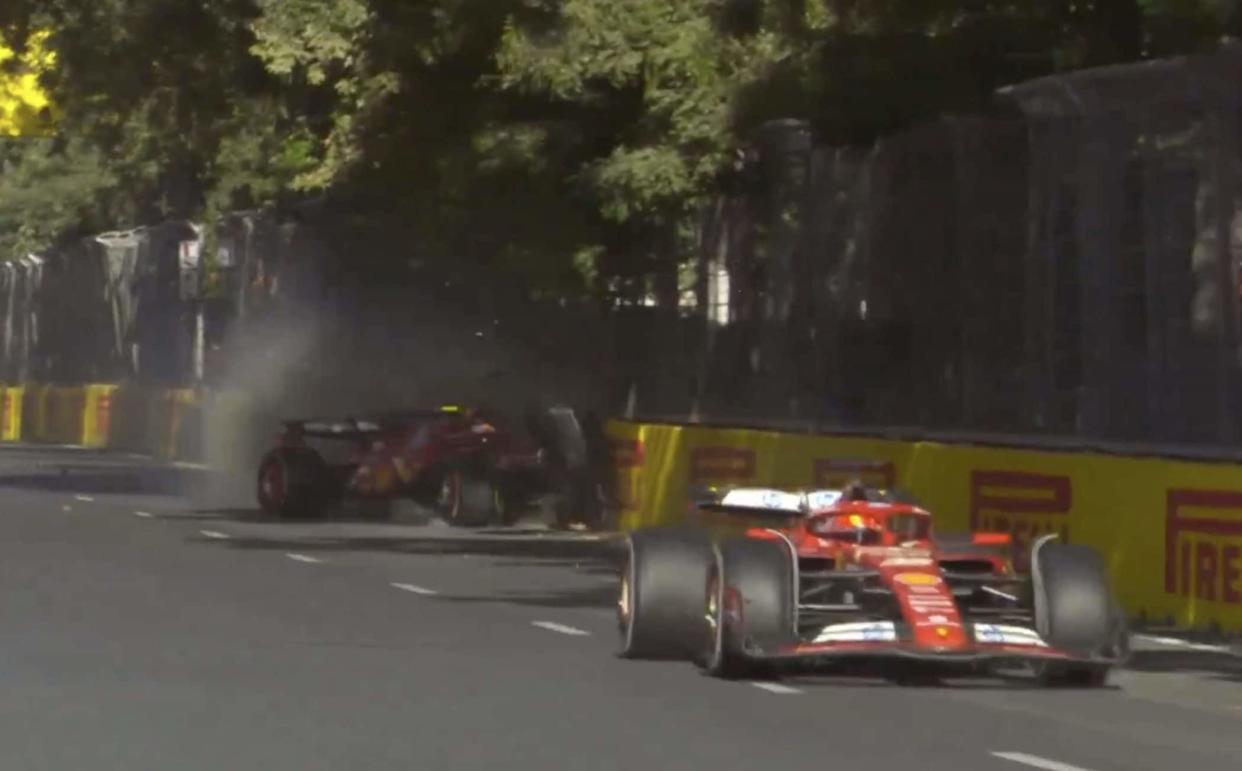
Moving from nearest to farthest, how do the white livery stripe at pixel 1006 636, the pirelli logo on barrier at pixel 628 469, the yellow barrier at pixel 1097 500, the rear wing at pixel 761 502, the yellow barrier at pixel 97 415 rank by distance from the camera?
the white livery stripe at pixel 1006 636 < the rear wing at pixel 761 502 < the yellow barrier at pixel 1097 500 < the pirelli logo on barrier at pixel 628 469 < the yellow barrier at pixel 97 415

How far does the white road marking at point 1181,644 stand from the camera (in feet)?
59.1

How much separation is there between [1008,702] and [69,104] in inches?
901

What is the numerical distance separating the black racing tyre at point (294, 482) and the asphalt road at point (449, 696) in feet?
28.0

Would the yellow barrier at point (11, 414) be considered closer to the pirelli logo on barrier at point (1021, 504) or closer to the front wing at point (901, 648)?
the pirelli logo on barrier at point (1021, 504)

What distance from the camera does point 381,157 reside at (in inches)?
1232

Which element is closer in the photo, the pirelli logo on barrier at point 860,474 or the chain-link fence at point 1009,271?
the chain-link fence at point 1009,271

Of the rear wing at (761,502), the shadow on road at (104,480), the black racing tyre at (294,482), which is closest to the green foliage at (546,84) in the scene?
the black racing tyre at (294,482)

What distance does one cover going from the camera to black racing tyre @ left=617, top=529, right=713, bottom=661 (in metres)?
15.8

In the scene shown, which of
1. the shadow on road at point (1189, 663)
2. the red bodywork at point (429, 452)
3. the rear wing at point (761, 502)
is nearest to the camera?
the rear wing at point (761, 502)

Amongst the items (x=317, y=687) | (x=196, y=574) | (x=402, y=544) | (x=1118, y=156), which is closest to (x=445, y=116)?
→ (x=402, y=544)

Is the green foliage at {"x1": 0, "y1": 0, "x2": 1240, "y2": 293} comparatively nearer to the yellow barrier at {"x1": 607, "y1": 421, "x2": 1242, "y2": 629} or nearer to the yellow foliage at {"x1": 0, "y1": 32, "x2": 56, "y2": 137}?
the yellow barrier at {"x1": 607, "y1": 421, "x2": 1242, "y2": 629}

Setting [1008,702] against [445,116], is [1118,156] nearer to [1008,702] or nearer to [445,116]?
[1008,702]

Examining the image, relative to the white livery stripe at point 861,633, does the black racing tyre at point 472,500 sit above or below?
above

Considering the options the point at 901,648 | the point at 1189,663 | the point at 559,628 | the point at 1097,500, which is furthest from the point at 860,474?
the point at 901,648
